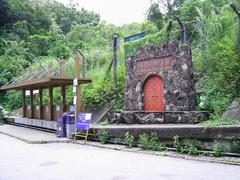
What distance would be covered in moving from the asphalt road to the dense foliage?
3943mm

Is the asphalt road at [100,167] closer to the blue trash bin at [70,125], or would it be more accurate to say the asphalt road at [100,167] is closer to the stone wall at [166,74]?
the blue trash bin at [70,125]

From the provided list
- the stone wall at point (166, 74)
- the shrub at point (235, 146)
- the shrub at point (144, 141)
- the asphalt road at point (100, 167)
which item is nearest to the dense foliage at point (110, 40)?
the stone wall at point (166, 74)

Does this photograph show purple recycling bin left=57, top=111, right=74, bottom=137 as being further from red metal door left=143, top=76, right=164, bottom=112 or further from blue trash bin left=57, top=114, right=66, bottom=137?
red metal door left=143, top=76, right=164, bottom=112

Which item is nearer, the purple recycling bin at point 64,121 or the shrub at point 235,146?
the shrub at point 235,146

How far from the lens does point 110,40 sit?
30.1 meters

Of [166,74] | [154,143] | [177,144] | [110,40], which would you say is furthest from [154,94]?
[110,40]

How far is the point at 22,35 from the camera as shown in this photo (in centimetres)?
4328

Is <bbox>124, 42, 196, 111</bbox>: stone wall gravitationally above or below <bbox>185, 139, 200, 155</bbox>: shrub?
above

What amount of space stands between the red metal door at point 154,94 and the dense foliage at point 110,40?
1.58m

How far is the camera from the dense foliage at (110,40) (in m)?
14.1

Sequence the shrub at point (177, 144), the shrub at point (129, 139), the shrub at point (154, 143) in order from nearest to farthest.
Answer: the shrub at point (177, 144) < the shrub at point (154, 143) < the shrub at point (129, 139)

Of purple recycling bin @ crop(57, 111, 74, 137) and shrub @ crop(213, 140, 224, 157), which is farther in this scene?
purple recycling bin @ crop(57, 111, 74, 137)

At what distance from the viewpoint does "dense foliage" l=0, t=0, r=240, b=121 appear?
1409cm

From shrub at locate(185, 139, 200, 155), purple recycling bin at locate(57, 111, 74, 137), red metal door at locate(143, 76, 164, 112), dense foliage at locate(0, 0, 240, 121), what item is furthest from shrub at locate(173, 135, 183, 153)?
purple recycling bin at locate(57, 111, 74, 137)
